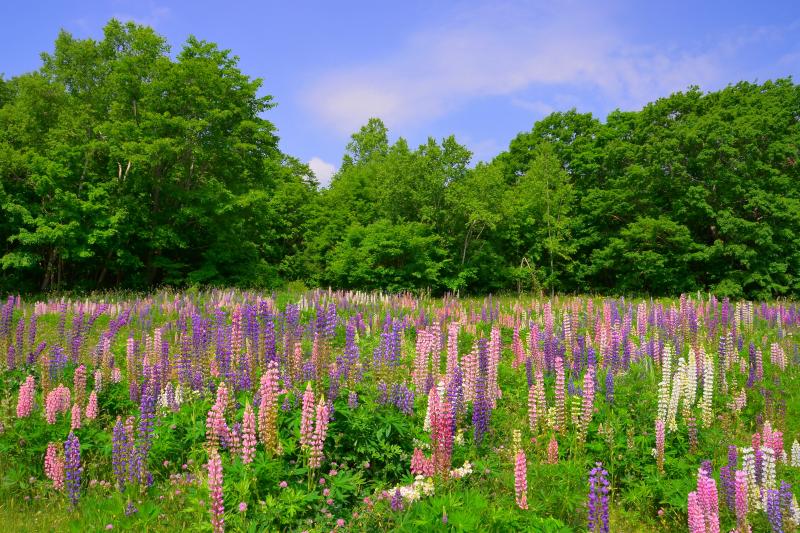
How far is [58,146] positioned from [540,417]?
24.1 m

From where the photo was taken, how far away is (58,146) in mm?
21750

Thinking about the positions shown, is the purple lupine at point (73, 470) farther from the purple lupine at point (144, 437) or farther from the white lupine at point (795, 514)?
the white lupine at point (795, 514)

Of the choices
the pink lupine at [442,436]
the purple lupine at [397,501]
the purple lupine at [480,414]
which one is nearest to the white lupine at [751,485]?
the purple lupine at [480,414]

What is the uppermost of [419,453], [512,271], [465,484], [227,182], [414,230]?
[227,182]

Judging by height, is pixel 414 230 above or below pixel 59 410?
above

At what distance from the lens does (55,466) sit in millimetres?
4539

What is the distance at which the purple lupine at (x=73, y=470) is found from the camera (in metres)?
4.38

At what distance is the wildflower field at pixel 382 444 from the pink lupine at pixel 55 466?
2 cm

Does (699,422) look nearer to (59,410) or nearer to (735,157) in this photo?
(59,410)

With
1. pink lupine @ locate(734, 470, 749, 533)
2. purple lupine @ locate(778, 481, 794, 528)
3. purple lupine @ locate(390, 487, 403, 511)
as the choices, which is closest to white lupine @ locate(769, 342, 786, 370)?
purple lupine @ locate(778, 481, 794, 528)

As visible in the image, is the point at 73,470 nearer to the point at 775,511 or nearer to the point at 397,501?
the point at 397,501

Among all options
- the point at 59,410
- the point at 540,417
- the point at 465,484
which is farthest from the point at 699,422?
the point at 59,410

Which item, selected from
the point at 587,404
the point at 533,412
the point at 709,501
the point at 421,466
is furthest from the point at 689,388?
the point at 421,466

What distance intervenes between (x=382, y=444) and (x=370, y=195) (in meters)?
30.7
